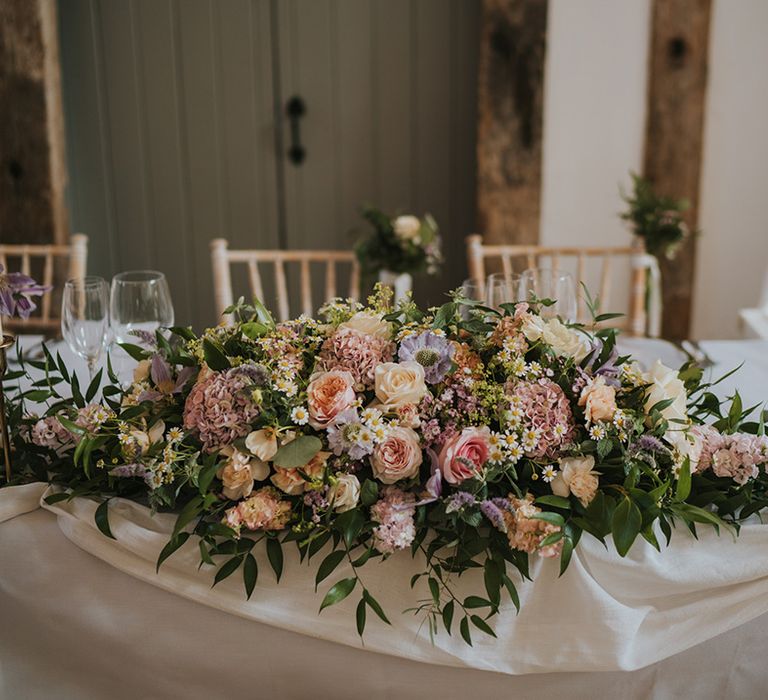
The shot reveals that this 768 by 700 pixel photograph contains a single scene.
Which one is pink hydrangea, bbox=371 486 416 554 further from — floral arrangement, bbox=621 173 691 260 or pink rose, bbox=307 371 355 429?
floral arrangement, bbox=621 173 691 260

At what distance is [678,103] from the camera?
3.24 meters

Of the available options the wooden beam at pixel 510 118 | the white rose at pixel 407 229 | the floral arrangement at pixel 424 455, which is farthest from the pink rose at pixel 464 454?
the wooden beam at pixel 510 118

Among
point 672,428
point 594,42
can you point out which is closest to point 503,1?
point 594,42

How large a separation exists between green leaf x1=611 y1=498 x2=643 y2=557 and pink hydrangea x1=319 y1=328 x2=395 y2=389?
301 millimetres

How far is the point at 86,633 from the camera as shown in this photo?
106 centimetres

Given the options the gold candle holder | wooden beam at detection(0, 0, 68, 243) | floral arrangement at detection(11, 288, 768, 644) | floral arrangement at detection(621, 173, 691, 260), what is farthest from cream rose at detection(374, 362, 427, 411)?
wooden beam at detection(0, 0, 68, 243)

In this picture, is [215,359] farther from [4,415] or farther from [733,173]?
[733,173]

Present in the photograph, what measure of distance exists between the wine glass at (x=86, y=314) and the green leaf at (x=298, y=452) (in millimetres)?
574

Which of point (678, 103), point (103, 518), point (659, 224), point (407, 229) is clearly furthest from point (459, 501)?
point (678, 103)

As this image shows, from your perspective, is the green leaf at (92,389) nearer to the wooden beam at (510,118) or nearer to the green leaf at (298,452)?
the green leaf at (298,452)

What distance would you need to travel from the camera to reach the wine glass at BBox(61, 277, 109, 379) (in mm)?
1401

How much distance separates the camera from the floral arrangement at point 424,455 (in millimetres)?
959

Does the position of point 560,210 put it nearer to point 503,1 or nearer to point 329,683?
point 503,1

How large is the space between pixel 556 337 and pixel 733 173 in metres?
2.58
